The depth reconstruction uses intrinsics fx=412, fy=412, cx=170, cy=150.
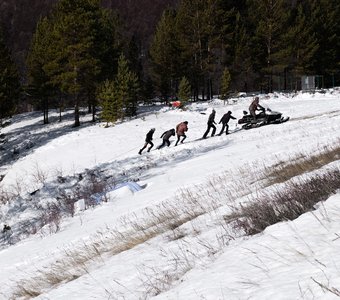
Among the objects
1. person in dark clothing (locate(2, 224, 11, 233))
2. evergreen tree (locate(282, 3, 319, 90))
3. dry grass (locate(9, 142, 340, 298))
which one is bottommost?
person in dark clothing (locate(2, 224, 11, 233))

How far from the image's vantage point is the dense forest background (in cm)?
3559

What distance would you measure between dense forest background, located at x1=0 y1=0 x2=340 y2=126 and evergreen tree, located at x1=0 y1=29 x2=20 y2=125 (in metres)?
0.10

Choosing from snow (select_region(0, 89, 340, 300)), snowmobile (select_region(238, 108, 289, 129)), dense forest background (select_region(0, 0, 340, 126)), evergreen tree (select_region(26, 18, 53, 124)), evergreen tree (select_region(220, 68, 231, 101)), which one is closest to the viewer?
snow (select_region(0, 89, 340, 300))

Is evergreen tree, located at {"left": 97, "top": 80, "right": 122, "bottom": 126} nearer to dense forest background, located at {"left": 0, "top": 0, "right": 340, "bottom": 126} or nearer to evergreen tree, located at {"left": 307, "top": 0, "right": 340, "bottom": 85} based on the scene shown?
dense forest background, located at {"left": 0, "top": 0, "right": 340, "bottom": 126}

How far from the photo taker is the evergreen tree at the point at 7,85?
1294 inches

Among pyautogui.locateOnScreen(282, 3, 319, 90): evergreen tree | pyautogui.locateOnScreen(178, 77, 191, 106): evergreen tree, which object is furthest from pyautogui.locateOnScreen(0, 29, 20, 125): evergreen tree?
pyautogui.locateOnScreen(282, 3, 319, 90): evergreen tree

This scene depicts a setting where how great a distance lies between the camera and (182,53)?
4512 cm

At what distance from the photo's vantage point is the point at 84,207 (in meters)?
9.98

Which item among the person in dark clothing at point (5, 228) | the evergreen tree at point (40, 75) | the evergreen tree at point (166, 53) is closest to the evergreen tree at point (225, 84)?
the evergreen tree at point (166, 53)

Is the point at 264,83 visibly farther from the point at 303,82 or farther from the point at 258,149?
the point at 258,149

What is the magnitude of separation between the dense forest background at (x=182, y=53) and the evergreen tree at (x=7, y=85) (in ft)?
0.34

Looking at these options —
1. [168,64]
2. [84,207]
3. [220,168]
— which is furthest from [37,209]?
[168,64]

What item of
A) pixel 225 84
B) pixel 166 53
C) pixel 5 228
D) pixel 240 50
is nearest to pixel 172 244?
pixel 5 228

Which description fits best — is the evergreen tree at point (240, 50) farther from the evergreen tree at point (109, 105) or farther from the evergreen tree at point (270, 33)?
the evergreen tree at point (109, 105)
